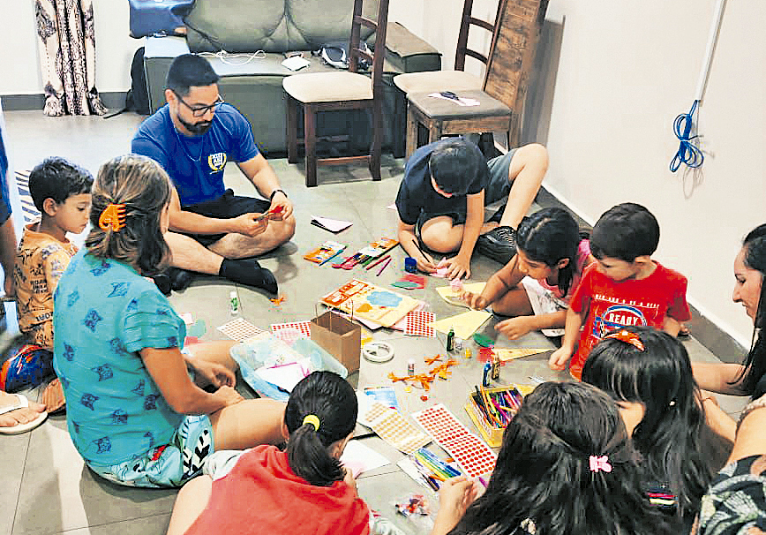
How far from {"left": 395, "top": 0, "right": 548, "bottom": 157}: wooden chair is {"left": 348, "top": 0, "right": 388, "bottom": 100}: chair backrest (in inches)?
9.2

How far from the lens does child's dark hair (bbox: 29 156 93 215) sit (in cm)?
261

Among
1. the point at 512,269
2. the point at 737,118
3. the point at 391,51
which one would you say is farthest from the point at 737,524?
the point at 391,51

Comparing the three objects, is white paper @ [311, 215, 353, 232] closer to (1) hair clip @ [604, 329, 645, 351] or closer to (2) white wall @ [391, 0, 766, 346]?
(2) white wall @ [391, 0, 766, 346]

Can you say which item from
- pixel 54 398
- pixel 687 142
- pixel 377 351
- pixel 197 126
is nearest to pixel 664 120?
pixel 687 142

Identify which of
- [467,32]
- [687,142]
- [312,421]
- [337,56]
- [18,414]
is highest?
[467,32]

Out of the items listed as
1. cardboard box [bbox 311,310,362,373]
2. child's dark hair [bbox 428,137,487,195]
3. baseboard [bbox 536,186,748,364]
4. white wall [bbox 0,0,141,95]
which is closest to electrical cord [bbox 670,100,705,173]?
baseboard [bbox 536,186,748,364]

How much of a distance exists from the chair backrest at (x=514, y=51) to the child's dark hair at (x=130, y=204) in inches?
106

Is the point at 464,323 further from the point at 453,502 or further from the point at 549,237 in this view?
the point at 453,502

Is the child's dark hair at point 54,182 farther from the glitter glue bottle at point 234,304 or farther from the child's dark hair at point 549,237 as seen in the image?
the child's dark hair at point 549,237

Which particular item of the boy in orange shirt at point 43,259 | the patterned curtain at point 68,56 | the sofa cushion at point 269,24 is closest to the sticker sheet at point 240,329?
the boy in orange shirt at point 43,259

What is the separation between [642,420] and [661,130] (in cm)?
183

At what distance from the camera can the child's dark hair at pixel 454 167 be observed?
3178mm

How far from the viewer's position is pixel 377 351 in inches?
113

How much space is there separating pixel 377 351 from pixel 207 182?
127cm
